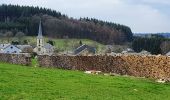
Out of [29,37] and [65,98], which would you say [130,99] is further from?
[29,37]

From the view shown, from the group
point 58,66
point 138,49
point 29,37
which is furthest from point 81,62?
point 29,37

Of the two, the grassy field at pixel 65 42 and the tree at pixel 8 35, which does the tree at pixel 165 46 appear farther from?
the tree at pixel 8 35

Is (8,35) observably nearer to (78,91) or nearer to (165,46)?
(165,46)

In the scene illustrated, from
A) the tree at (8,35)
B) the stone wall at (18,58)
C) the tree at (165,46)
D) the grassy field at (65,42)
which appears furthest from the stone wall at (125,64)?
the tree at (8,35)

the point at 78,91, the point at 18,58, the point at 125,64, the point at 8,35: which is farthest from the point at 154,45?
the point at 78,91

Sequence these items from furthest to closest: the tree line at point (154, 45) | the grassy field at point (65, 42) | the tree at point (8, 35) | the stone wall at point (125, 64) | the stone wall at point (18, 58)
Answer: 1. the tree at point (8, 35)
2. the grassy field at point (65, 42)
3. the tree line at point (154, 45)
4. the stone wall at point (18, 58)
5. the stone wall at point (125, 64)

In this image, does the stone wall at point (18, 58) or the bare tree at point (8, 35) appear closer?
the stone wall at point (18, 58)

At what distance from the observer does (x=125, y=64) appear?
2927 cm

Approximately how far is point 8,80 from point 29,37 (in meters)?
172

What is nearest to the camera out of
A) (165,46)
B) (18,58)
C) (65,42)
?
(18,58)

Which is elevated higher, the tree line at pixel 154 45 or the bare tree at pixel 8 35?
the bare tree at pixel 8 35

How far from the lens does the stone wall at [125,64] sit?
85.3 ft

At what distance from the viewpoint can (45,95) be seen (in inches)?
611

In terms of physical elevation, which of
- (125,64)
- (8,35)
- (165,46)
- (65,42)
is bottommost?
(165,46)
